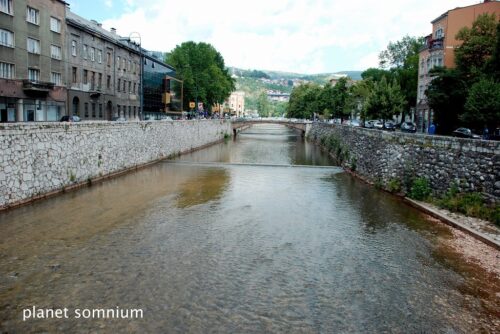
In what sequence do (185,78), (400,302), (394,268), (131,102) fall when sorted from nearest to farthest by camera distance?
(400,302) → (394,268) → (131,102) → (185,78)

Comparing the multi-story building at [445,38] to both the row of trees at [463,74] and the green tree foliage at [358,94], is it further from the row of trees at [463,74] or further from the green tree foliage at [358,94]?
the green tree foliage at [358,94]

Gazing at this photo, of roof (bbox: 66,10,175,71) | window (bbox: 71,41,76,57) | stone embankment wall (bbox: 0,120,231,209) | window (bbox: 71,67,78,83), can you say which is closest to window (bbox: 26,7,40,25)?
roof (bbox: 66,10,175,71)

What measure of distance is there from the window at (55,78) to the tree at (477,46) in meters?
39.2

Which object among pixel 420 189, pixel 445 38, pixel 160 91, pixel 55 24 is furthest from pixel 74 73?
pixel 445 38

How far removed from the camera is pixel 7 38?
38.4m

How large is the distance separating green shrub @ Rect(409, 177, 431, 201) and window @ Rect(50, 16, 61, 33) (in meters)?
37.7

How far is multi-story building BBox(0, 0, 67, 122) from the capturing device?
38531 millimetres

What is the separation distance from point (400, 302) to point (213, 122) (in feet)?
195

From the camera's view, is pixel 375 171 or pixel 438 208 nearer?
pixel 438 208

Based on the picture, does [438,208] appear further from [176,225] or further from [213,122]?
[213,122]

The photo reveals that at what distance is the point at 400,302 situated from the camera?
10.7 m

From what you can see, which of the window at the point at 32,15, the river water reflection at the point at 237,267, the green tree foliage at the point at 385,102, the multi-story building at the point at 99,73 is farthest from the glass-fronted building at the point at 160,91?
the river water reflection at the point at 237,267

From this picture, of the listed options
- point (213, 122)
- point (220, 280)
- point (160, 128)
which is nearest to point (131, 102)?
Answer: point (213, 122)

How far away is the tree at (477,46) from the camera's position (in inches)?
1674
